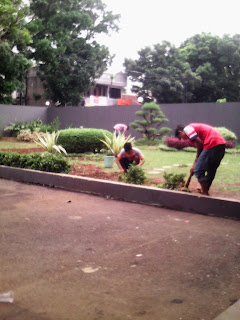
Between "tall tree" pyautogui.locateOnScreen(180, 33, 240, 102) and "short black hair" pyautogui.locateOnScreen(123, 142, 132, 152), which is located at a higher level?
"tall tree" pyautogui.locateOnScreen(180, 33, 240, 102)

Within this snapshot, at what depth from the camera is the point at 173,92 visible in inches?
1423

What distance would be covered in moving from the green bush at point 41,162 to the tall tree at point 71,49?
16.7 m

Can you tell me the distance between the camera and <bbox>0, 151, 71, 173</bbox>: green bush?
909 centimetres

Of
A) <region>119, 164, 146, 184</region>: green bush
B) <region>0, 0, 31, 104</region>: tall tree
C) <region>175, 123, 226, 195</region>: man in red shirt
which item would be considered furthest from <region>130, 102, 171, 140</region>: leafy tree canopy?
<region>175, 123, 226, 195</region>: man in red shirt

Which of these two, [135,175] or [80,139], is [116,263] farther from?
[80,139]

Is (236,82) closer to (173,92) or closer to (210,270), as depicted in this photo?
(173,92)

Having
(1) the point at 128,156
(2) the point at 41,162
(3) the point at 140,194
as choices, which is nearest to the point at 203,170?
(3) the point at 140,194

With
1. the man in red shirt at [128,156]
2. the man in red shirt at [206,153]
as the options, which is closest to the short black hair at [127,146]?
the man in red shirt at [128,156]

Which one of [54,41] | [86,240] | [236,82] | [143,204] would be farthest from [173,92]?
[86,240]

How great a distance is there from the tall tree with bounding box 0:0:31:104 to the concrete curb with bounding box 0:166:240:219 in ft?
22.4

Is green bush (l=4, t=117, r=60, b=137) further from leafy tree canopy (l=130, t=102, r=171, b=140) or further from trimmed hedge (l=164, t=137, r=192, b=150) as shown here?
trimmed hedge (l=164, t=137, r=192, b=150)

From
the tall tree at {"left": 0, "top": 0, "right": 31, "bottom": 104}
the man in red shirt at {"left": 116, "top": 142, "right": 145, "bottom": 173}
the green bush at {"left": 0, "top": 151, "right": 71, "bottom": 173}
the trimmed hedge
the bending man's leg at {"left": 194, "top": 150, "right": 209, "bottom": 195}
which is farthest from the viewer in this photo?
the trimmed hedge

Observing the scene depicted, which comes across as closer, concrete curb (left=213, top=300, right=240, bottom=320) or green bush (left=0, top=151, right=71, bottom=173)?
concrete curb (left=213, top=300, right=240, bottom=320)

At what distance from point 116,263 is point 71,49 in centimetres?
2980
